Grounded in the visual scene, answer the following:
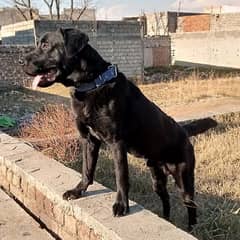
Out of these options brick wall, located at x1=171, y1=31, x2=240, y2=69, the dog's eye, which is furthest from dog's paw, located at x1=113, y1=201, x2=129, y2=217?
brick wall, located at x1=171, y1=31, x2=240, y2=69

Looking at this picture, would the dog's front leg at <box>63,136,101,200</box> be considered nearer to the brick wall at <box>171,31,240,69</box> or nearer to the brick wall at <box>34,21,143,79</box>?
the brick wall at <box>34,21,143,79</box>

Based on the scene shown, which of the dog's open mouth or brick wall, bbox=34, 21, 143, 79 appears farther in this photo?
brick wall, bbox=34, 21, 143, 79

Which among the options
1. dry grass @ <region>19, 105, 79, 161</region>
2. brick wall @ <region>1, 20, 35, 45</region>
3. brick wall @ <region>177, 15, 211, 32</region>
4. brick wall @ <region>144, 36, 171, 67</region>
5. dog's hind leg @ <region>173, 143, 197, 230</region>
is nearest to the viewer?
dog's hind leg @ <region>173, 143, 197, 230</region>

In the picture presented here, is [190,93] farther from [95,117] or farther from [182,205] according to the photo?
[95,117]

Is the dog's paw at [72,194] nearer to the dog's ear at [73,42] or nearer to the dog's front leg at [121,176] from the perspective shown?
the dog's front leg at [121,176]

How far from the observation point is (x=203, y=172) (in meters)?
5.64

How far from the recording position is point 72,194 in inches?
136

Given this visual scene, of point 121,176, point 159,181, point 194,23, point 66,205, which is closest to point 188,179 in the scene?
point 159,181

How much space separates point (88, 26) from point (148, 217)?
1466 centimetres

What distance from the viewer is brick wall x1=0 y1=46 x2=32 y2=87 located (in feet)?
51.4

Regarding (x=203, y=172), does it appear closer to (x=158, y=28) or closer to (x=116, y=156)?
(x=116, y=156)

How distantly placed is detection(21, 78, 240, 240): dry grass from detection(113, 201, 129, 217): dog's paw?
0.83 meters

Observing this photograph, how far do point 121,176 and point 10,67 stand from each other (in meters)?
13.4

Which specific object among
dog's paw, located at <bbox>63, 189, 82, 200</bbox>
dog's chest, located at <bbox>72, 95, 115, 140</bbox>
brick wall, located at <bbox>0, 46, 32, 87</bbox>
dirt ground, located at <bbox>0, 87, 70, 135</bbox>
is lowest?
dirt ground, located at <bbox>0, 87, 70, 135</bbox>
